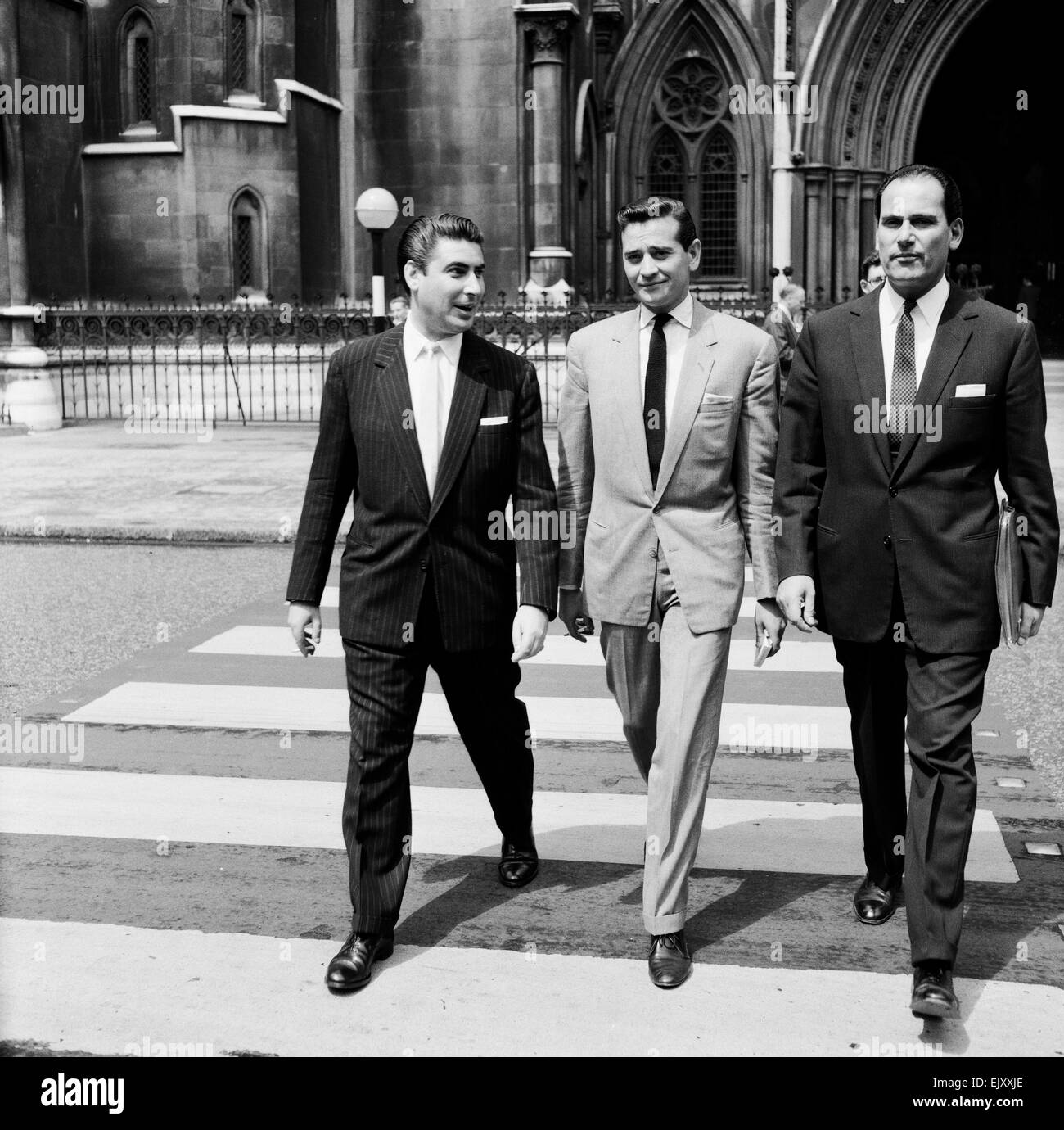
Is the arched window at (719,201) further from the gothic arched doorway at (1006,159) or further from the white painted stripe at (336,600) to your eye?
the white painted stripe at (336,600)

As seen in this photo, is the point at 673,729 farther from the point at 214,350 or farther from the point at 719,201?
the point at 719,201

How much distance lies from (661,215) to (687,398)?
487mm

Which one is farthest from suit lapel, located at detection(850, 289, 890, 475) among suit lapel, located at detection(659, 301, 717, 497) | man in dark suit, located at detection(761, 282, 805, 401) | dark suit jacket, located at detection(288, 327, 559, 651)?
man in dark suit, located at detection(761, 282, 805, 401)

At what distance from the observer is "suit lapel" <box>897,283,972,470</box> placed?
393 centimetres

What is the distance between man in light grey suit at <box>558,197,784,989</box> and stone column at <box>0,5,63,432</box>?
16748 mm

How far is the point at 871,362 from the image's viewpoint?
4.04 m

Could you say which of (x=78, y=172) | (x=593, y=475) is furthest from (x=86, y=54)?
(x=593, y=475)

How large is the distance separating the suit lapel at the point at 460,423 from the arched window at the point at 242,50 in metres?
18.7

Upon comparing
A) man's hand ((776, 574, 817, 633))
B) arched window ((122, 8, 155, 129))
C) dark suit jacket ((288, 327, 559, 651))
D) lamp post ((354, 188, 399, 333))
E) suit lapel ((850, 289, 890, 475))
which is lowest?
man's hand ((776, 574, 817, 633))

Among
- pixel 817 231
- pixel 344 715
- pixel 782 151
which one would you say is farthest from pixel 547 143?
pixel 344 715

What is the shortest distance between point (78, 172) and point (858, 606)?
64.1 feet

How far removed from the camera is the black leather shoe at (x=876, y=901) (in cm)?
433

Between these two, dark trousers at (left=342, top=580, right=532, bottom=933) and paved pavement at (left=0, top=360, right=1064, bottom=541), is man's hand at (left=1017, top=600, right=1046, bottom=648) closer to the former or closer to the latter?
dark trousers at (left=342, top=580, right=532, bottom=933)

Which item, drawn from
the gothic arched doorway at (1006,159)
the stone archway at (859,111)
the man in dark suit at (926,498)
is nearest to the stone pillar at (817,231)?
the stone archway at (859,111)
